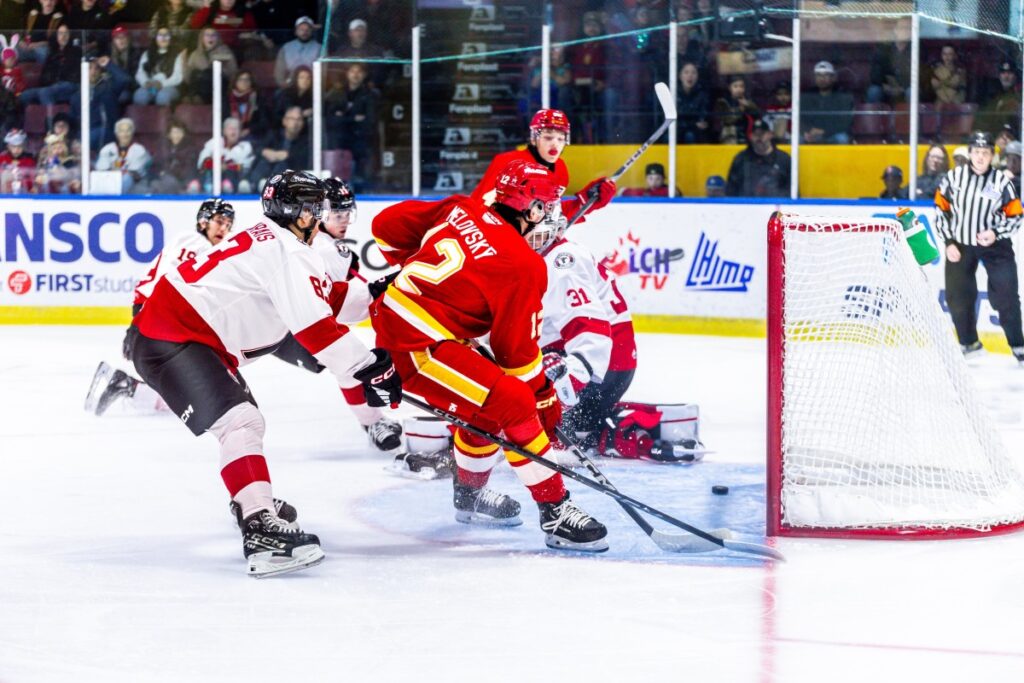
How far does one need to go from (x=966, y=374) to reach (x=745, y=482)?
78 centimetres

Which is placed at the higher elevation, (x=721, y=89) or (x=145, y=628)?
(x=721, y=89)

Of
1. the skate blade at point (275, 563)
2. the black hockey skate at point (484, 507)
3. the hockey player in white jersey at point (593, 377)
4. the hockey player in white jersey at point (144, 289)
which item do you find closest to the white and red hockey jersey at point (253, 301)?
the skate blade at point (275, 563)

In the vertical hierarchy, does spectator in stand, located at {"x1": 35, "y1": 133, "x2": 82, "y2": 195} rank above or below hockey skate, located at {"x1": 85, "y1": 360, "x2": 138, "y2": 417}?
above

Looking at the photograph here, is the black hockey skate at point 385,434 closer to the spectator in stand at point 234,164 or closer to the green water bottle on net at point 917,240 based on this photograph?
the green water bottle on net at point 917,240

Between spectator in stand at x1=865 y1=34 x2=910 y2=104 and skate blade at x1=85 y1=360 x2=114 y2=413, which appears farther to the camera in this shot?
spectator in stand at x1=865 y1=34 x2=910 y2=104

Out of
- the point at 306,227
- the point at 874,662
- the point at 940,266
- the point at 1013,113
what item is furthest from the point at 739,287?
the point at 874,662

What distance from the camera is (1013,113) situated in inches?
290

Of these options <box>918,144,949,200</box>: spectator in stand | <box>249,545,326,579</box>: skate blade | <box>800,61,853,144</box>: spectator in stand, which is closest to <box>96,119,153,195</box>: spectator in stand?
<box>800,61,853,144</box>: spectator in stand

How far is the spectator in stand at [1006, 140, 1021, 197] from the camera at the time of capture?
24.0 ft

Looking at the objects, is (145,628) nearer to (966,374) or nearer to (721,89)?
(966,374)

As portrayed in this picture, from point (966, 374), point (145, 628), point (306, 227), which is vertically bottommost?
point (145, 628)

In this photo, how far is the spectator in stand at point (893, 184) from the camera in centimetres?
773

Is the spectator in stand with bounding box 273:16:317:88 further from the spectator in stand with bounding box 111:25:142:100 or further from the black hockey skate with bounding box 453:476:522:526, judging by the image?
the black hockey skate with bounding box 453:476:522:526

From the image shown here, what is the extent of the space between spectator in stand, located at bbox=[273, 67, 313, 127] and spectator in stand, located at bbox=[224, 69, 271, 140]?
0.08 m
